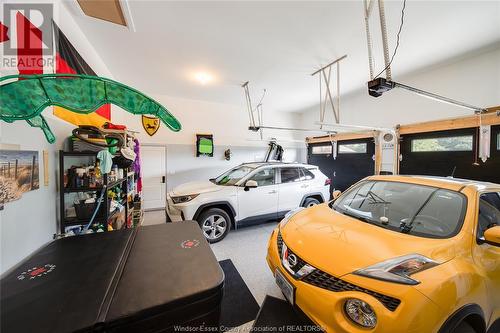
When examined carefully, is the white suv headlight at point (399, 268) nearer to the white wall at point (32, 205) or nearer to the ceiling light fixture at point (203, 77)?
the white wall at point (32, 205)

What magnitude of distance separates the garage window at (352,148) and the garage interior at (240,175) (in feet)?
0.20

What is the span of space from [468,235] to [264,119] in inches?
226

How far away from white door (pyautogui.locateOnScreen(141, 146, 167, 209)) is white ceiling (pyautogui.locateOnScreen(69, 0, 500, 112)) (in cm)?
189

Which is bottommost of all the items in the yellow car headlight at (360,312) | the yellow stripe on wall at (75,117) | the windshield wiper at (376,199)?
the yellow car headlight at (360,312)

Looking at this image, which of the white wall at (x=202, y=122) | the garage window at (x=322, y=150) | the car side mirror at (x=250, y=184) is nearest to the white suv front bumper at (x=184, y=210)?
the car side mirror at (x=250, y=184)

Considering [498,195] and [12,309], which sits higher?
[498,195]

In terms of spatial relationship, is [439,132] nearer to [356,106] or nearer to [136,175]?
[356,106]

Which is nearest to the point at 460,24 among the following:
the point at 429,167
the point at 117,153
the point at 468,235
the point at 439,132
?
the point at 439,132

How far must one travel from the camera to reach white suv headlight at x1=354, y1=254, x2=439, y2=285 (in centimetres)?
109

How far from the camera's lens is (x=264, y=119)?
655 centimetres

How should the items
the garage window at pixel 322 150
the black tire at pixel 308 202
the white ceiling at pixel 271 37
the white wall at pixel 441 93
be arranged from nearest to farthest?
the white ceiling at pixel 271 37 → the white wall at pixel 441 93 → the black tire at pixel 308 202 → the garage window at pixel 322 150

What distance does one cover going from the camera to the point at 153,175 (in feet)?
16.9

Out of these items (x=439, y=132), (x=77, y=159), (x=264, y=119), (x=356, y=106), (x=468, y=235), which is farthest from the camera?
(x=264, y=119)

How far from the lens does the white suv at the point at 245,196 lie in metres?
3.16
